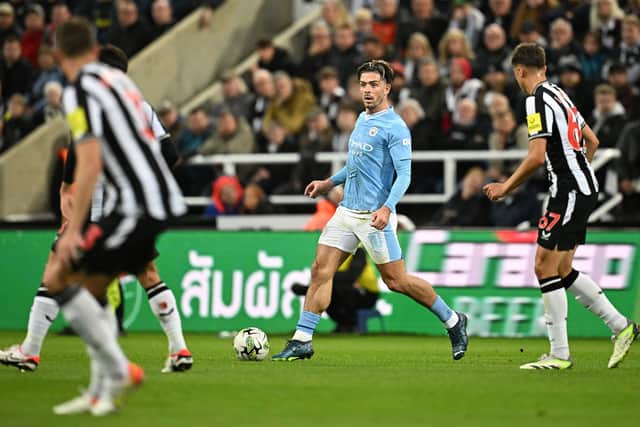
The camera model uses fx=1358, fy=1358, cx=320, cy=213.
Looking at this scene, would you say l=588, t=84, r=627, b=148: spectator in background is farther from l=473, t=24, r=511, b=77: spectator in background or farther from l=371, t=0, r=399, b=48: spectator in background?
l=371, t=0, r=399, b=48: spectator in background

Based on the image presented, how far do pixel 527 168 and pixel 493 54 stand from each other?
953 cm

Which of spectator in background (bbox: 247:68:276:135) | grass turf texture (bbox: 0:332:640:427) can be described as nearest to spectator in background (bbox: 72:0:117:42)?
spectator in background (bbox: 247:68:276:135)

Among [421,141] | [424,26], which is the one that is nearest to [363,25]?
[424,26]

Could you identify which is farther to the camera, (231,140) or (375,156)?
(231,140)

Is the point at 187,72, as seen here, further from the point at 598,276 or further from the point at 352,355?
the point at 352,355

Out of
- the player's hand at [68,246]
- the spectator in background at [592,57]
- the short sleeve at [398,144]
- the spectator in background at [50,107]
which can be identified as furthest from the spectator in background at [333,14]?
the player's hand at [68,246]

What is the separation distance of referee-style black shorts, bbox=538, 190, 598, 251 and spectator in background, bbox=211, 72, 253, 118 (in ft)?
36.9

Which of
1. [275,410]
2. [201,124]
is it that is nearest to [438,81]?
[201,124]

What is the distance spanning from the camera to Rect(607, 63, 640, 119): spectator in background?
18.3 m

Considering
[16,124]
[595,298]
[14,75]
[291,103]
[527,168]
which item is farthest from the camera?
[14,75]

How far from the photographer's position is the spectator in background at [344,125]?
63.0 ft

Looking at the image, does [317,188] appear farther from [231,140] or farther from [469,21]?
[469,21]

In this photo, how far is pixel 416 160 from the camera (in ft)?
63.8

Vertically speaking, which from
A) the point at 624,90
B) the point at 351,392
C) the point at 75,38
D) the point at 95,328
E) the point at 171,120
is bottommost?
the point at 171,120
